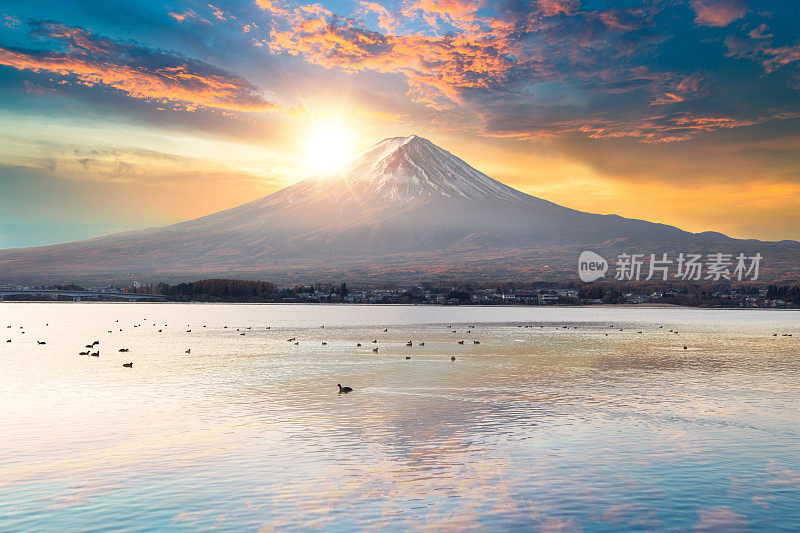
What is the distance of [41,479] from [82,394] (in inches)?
751

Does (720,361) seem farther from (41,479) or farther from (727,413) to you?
(41,479)

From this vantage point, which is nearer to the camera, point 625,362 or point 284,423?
point 284,423

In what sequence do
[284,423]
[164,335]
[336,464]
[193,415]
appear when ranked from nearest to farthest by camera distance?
[336,464]
[284,423]
[193,415]
[164,335]

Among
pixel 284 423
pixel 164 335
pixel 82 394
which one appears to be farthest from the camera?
pixel 164 335

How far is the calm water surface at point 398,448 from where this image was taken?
57.6 feet

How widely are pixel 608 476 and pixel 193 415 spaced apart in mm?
18739

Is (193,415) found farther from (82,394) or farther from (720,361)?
(720,361)

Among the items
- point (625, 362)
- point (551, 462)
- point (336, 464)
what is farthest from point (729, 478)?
point (625, 362)

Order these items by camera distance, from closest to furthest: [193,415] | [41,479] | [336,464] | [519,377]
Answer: [41,479] < [336,464] < [193,415] < [519,377]

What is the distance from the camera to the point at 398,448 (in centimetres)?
2458

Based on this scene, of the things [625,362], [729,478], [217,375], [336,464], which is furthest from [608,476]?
[625,362]

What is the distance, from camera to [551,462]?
75.3ft

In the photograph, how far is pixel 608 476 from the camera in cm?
2123

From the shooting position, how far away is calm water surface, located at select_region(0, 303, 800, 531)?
1756 cm
